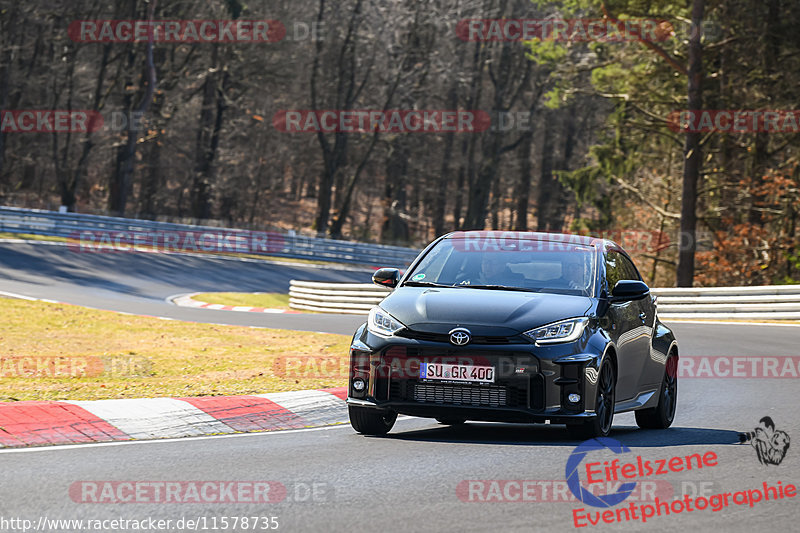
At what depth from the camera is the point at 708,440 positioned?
904cm

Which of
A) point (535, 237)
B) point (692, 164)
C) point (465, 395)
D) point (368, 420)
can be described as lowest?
point (368, 420)

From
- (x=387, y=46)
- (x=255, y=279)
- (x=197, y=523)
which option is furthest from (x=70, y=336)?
(x=387, y=46)

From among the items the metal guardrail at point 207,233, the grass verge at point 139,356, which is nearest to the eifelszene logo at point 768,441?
the grass verge at point 139,356

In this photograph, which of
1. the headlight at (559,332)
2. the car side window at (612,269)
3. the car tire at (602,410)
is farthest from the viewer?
the car side window at (612,269)

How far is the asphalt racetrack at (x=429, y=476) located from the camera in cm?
591

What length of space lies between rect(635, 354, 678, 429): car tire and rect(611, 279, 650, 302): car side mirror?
1.19 metres

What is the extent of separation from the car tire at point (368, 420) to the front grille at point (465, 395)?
0.73 meters

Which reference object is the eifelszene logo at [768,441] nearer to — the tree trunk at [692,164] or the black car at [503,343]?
the black car at [503,343]

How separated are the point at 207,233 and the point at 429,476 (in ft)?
123

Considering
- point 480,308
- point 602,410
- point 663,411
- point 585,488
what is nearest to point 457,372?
point 480,308

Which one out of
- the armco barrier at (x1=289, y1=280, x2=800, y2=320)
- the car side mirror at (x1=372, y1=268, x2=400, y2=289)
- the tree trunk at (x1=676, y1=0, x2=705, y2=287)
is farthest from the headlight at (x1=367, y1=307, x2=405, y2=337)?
the tree trunk at (x1=676, y1=0, x2=705, y2=287)

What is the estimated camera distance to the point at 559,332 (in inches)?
328

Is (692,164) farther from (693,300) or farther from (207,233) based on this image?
(207,233)

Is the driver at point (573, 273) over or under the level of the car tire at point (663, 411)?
over
